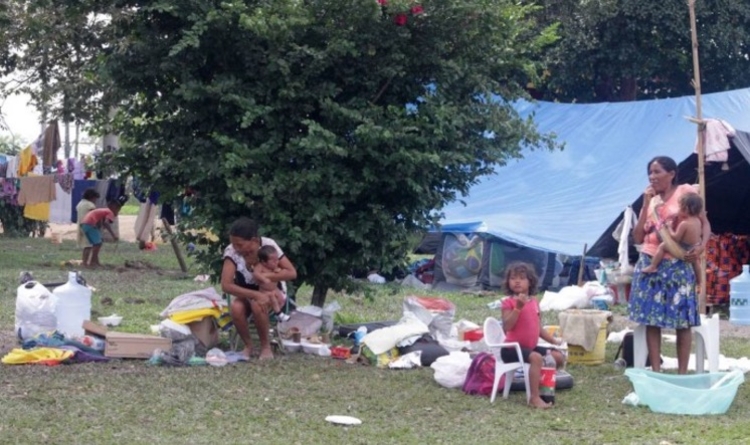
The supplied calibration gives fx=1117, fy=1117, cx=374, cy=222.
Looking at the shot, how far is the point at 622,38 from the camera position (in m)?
20.8

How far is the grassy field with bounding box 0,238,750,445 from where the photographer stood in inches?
246

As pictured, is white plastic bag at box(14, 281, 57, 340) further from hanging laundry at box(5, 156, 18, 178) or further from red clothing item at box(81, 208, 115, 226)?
hanging laundry at box(5, 156, 18, 178)

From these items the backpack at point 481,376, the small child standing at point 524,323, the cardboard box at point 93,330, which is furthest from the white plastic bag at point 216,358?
the small child standing at point 524,323

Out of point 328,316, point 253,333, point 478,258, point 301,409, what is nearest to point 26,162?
point 478,258

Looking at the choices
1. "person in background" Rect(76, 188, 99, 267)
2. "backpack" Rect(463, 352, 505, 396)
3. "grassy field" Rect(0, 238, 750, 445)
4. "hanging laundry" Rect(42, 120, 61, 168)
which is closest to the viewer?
"grassy field" Rect(0, 238, 750, 445)

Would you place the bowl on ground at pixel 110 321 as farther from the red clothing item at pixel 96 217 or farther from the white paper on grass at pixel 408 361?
the red clothing item at pixel 96 217

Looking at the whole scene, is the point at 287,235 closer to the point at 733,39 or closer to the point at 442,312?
the point at 442,312

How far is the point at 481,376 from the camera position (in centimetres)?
766

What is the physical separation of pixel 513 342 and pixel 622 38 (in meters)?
14.6

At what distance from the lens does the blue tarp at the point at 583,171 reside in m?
14.4

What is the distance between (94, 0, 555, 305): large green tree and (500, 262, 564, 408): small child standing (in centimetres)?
176

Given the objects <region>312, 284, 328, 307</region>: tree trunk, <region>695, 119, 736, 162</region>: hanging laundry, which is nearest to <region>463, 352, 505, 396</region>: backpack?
<region>312, 284, 328, 307</region>: tree trunk

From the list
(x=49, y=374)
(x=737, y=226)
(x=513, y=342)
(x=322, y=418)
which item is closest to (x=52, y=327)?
(x=49, y=374)

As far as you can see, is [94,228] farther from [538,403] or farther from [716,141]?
[538,403]
